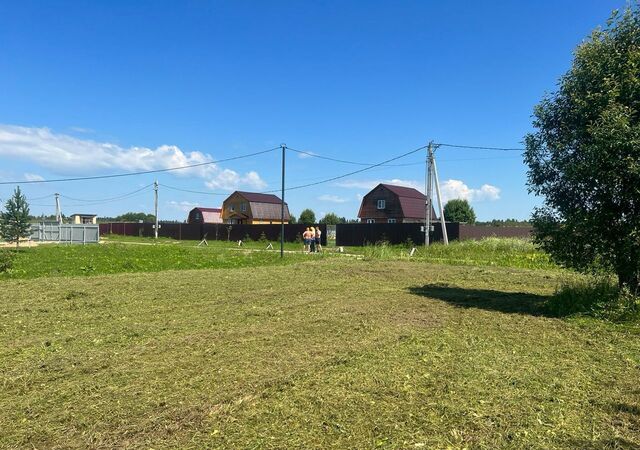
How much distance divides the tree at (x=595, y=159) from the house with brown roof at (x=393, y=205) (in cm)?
4164

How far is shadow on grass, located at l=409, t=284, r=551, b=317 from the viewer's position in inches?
301

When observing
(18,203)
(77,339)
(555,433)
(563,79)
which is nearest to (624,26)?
(563,79)

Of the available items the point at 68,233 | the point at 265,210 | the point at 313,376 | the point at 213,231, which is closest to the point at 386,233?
the point at 213,231

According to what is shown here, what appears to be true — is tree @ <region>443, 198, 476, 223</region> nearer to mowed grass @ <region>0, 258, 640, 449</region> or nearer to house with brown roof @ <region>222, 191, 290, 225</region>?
house with brown roof @ <region>222, 191, 290, 225</region>

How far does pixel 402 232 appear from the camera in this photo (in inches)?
1200

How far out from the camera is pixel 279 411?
348 cm

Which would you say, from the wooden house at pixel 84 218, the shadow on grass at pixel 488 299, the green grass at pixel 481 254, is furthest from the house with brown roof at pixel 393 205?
the wooden house at pixel 84 218

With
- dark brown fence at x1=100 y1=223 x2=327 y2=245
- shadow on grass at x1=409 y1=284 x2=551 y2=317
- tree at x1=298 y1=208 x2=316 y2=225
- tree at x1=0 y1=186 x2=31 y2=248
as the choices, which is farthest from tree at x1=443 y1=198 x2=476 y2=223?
shadow on grass at x1=409 y1=284 x2=551 y2=317

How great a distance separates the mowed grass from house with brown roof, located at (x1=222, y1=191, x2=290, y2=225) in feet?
168

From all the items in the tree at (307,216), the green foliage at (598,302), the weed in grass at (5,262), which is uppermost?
the tree at (307,216)

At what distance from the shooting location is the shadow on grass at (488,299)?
7.63 metres

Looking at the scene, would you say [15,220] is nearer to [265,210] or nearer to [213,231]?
[213,231]

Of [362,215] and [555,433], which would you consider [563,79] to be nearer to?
[555,433]

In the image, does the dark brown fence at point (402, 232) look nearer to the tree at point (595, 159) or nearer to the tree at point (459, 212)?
the tree at point (595, 159)
